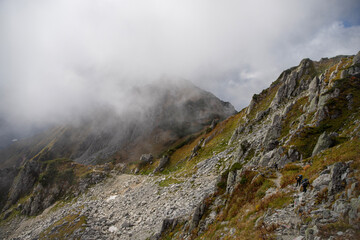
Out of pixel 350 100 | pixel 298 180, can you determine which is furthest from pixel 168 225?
pixel 350 100

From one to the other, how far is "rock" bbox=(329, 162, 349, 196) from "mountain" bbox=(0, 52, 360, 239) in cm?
5

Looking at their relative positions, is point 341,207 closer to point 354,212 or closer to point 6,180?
point 354,212

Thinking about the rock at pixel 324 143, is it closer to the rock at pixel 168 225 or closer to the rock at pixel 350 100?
the rock at pixel 350 100

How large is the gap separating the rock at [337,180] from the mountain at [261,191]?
0.05 metres

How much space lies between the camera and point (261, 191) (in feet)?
59.8

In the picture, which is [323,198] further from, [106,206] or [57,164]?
[57,164]

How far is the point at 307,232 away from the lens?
33.3 ft

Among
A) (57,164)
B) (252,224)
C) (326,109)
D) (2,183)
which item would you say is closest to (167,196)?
(252,224)

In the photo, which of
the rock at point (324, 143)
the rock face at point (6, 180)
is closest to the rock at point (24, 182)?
the rock face at point (6, 180)

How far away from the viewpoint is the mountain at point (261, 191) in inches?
481

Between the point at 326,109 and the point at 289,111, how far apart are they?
12.7 meters

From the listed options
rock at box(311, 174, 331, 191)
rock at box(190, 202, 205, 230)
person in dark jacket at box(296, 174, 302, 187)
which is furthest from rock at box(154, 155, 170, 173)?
rock at box(311, 174, 331, 191)

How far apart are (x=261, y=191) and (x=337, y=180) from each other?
707 cm

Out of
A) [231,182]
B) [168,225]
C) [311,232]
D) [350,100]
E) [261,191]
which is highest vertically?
[350,100]
